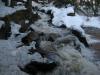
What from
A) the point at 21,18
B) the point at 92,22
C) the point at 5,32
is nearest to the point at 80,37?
the point at 5,32

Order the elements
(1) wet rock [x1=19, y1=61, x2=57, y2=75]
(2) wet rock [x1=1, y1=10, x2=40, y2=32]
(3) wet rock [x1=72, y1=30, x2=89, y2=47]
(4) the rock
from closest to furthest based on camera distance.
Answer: (1) wet rock [x1=19, y1=61, x2=57, y2=75]
(4) the rock
(3) wet rock [x1=72, y1=30, x2=89, y2=47]
(2) wet rock [x1=1, y1=10, x2=40, y2=32]

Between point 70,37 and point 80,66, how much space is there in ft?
11.9

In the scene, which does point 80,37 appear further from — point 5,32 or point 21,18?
point 21,18

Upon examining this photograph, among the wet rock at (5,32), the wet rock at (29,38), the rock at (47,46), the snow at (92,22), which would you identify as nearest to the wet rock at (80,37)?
the rock at (47,46)

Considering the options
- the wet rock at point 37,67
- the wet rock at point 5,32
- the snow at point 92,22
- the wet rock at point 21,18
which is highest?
the wet rock at point 37,67

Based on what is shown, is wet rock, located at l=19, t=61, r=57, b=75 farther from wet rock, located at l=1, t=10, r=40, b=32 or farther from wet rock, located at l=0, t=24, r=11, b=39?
wet rock, located at l=1, t=10, r=40, b=32

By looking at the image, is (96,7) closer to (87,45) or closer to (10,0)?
(10,0)

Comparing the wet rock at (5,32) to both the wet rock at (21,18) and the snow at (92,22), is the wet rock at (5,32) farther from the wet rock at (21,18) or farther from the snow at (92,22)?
the snow at (92,22)

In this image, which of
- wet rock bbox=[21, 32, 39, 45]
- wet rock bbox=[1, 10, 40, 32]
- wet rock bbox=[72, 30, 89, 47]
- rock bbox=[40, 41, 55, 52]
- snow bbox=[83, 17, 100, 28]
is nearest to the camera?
rock bbox=[40, 41, 55, 52]

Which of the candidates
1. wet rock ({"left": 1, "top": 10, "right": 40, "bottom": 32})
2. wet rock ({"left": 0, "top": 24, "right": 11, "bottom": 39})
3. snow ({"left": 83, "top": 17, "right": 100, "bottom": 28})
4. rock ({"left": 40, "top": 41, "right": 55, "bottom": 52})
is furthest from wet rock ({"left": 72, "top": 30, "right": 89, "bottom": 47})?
snow ({"left": 83, "top": 17, "right": 100, "bottom": 28})

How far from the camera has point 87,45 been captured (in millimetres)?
13133

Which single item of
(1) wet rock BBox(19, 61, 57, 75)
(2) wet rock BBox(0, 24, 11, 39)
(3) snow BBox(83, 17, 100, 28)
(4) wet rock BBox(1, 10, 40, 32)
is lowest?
(3) snow BBox(83, 17, 100, 28)

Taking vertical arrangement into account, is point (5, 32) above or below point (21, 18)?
above

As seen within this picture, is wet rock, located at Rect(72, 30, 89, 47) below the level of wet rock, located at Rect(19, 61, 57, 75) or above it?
below
